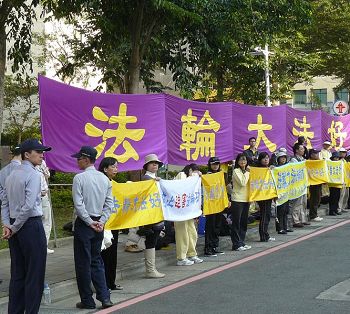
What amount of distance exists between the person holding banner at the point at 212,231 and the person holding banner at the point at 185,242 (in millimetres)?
440

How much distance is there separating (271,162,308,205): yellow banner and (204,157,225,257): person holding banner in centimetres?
198

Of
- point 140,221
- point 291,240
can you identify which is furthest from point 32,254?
point 291,240

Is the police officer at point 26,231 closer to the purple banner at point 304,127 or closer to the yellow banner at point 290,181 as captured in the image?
the yellow banner at point 290,181

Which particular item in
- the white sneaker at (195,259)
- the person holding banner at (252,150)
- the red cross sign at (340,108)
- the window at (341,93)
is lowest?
the white sneaker at (195,259)

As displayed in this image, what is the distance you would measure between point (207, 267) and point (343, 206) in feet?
26.4

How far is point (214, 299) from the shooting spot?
6.41 meters

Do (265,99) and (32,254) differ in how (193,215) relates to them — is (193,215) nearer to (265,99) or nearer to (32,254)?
(32,254)

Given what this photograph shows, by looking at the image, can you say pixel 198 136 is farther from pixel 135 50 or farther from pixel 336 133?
pixel 336 133

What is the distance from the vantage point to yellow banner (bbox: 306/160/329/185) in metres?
13.4

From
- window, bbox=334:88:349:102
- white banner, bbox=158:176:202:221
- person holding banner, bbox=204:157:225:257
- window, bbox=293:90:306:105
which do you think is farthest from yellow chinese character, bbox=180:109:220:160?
window, bbox=293:90:306:105

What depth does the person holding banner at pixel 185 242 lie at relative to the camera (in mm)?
8789

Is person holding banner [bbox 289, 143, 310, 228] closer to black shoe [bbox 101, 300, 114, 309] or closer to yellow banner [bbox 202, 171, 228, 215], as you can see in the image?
yellow banner [bbox 202, 171, 228, 215]

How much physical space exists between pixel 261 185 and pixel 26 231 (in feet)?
19.9

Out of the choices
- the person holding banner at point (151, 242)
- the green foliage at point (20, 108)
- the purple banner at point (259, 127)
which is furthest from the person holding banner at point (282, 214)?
the green foliage at point (20, 108)
